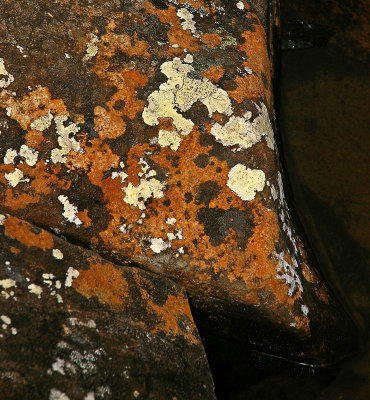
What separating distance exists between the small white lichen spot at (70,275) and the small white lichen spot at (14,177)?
0.54 metres

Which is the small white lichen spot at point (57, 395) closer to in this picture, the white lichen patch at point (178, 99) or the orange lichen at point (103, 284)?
the orange lichen at point (103, 284)

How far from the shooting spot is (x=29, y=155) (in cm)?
204

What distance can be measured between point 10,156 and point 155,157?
2.16ft

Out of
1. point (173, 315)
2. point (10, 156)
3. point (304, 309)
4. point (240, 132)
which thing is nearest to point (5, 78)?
point (10, 156)

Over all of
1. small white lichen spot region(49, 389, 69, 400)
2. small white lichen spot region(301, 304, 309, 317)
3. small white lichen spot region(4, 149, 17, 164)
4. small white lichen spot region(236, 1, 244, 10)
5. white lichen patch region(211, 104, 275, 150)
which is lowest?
small white lichen spot region(301, 304, 309, 317)

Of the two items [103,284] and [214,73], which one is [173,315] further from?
[214,73]

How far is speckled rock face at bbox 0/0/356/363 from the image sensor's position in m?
2.04

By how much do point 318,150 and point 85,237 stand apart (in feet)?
5.17

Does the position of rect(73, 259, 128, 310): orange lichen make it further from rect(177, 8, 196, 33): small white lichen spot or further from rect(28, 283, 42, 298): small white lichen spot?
rect(177, 8, 196, 33): small white lichen spot

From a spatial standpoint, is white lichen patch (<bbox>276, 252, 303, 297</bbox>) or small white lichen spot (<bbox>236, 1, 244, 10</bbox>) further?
small white lichen spot (<bbox>236, 1, 244, 10</bbox>)

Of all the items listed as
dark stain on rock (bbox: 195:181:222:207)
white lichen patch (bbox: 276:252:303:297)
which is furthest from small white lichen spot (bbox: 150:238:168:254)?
white lichen patch (bbox: 276:252:303:297)

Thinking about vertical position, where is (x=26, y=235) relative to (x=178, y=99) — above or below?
below

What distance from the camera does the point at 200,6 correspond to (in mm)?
2445

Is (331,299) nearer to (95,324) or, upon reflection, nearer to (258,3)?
(95,324)
